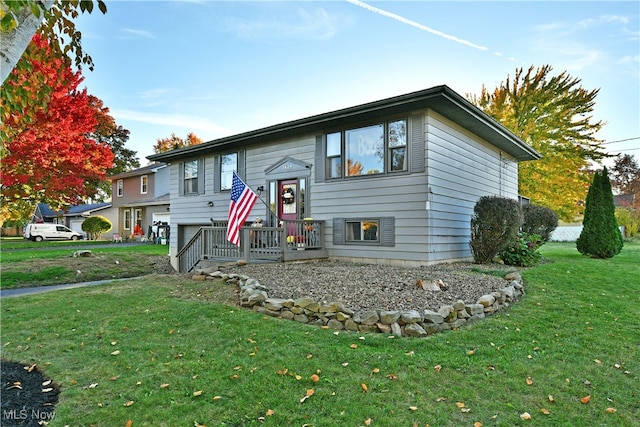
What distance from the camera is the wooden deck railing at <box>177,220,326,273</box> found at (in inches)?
342

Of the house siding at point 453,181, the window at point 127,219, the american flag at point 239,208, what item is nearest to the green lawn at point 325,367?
the american flag at point 239,208

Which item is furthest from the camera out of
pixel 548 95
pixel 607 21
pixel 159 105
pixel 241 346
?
pixel 548 95

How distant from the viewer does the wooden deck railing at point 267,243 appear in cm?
868

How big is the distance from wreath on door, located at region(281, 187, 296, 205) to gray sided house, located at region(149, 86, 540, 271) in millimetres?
30

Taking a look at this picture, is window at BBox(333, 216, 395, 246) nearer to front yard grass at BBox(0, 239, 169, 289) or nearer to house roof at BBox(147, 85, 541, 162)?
house roof at BBox(147, 85, 541, 162)

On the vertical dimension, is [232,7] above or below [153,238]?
above

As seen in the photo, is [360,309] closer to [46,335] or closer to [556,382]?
[556,382]

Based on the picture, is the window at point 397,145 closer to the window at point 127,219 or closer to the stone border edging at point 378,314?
the stone border edging at point 378,314

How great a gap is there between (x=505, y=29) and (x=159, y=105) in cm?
1487

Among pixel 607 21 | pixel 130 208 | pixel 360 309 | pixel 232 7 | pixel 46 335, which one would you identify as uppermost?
pixel 607 21

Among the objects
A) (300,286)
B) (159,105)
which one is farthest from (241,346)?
(159,105)

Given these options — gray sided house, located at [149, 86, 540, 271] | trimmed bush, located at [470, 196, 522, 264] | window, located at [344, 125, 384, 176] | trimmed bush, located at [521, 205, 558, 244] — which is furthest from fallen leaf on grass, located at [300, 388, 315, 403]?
trimmed bush, located at [521, 205, 558, 244]

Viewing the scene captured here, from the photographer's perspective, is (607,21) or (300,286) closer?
(300,286)

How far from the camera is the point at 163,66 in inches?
480
